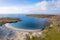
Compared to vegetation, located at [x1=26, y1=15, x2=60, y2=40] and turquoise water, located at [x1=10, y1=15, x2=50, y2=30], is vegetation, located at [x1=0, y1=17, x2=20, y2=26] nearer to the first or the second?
→ turquoise water, located at [x1=10, y1=15, x2=50, y2=30]

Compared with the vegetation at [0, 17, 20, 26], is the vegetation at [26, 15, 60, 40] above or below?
below

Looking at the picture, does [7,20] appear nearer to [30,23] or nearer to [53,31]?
[30,23]

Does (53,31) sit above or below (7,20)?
below

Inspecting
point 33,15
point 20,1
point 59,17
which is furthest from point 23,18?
point 59,17

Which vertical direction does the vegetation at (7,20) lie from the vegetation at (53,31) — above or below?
above

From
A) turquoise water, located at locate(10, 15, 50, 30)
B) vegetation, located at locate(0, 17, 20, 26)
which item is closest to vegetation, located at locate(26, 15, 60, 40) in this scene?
turquoise water, located at locate(10, 15, 50, 30)

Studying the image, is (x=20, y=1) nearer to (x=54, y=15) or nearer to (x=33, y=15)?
(x=33, y=15)

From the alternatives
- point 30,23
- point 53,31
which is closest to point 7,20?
point 30,23

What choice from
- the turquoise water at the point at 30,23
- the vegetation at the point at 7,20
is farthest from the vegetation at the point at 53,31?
the vegetation at the point at 7,20

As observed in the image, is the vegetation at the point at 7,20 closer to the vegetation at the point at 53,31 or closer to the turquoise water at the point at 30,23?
the turquoise water at the point at 30,23
